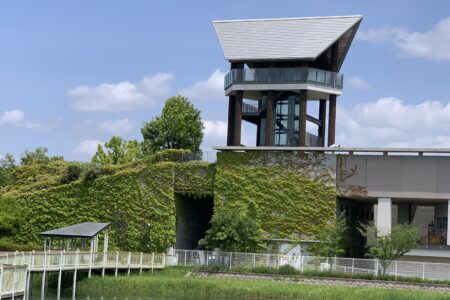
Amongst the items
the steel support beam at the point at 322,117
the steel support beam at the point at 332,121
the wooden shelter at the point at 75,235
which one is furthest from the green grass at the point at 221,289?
the steel support beam at the point at 322,117

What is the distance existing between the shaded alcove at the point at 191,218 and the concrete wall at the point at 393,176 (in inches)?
404

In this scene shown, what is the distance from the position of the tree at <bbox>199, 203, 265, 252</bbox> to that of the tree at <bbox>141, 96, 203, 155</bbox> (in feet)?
73.6

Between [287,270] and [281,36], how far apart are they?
16889 millimetres

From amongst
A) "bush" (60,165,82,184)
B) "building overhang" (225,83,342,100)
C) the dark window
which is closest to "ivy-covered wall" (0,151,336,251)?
"bush" (60,165,82,184)

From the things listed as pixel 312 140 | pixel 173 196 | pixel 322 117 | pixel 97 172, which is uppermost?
pixel 322 117

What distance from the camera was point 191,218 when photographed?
56.2 metres

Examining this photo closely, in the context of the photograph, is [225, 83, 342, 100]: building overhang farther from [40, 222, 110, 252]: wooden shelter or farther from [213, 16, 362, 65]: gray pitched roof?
[40, 222, 110, 252]: wooden shelter

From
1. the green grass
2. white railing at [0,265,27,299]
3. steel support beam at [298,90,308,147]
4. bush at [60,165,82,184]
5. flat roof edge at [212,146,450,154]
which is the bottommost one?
the green grass

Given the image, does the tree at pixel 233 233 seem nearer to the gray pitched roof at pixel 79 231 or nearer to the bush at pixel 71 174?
the gray pitched roof at pixel 79 231

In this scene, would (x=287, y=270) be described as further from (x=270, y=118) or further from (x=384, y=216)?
(x=270, y=118)

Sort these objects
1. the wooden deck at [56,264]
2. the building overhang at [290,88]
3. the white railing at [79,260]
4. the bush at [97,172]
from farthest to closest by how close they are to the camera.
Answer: the bush at [97,172] → the building overhang at [290,88] → the white railing at [79,260] → the wooden deck at [56,264]

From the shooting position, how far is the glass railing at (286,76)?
173ft

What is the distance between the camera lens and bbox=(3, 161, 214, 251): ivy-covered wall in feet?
172

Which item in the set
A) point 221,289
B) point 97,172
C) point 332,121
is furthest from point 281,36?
point 221,289
